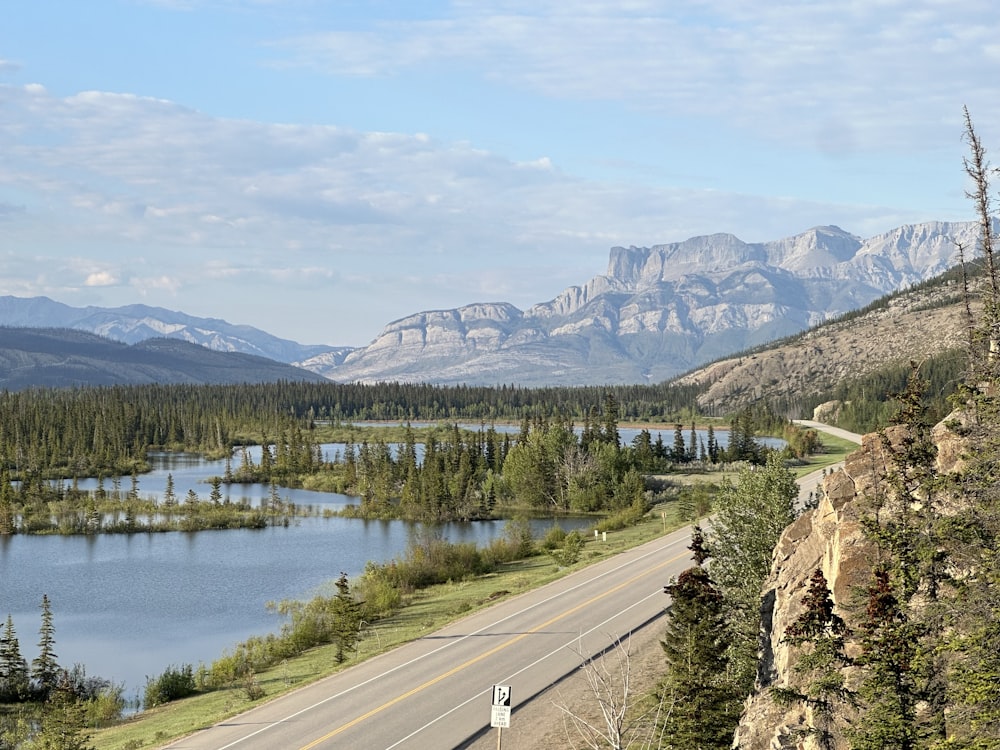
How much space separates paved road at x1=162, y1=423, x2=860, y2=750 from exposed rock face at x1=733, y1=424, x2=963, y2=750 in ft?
32.0

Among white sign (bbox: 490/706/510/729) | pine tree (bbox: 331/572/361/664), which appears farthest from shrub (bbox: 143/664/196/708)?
white sign (bbox: 490/706/510/729)

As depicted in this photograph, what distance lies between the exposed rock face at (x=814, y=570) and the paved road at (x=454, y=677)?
9.74 m

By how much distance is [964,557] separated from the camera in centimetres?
1952

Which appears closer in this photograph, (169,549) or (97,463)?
(169,549)

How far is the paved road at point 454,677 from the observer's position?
1140 inches

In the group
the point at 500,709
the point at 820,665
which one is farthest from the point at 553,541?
the point at 820,665

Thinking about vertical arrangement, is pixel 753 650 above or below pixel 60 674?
above

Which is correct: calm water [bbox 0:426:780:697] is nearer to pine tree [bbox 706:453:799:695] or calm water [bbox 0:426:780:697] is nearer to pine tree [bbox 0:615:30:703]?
pine tree [bbox 0:615:30:703]

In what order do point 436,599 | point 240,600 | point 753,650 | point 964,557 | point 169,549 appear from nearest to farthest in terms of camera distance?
point 964,557 < point 753,650 < point 436,599 < point 240,600 < point 169,549

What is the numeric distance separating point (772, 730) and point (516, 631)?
22525mm

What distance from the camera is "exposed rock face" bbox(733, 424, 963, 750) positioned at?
19.9 metres

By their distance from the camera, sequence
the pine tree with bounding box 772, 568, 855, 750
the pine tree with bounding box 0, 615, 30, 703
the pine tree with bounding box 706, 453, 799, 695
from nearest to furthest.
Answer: the pine tree with bounding box 772, 568, 855, 750 < the pine tree with bounding box 706, 453, 799, 695 < the pine tree with bounding box 0, 615, 30, 703

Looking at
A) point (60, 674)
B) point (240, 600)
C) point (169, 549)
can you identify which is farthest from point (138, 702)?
point (169, 549)

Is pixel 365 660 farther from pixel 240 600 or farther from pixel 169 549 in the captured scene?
pixel 169 549
